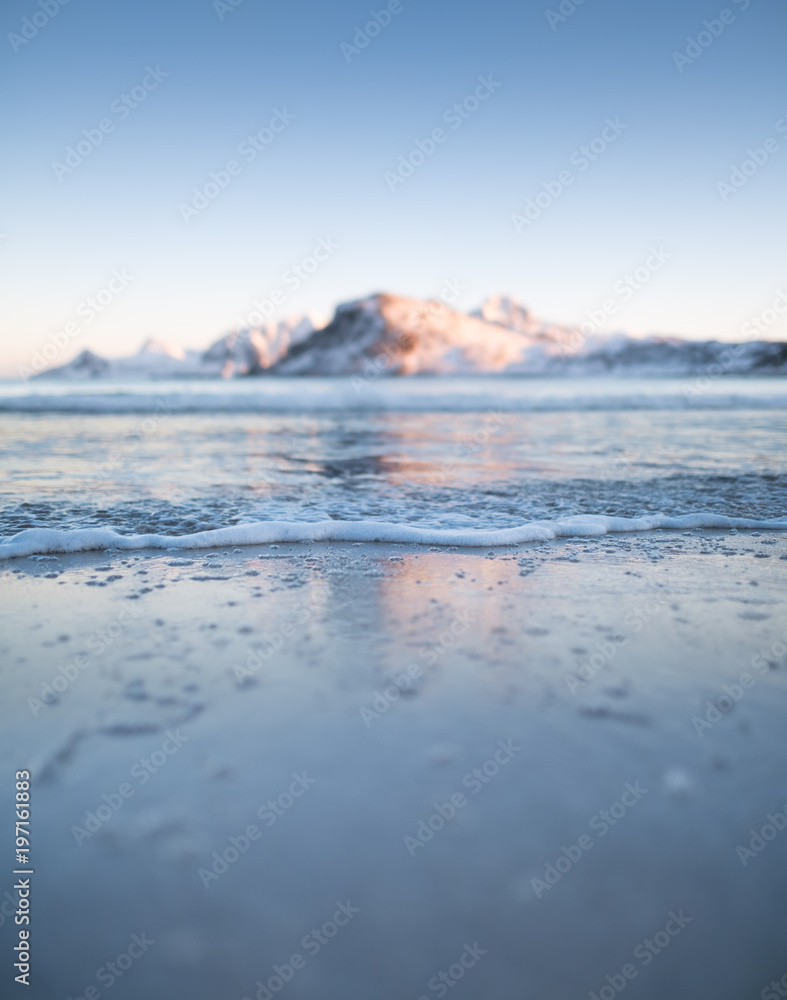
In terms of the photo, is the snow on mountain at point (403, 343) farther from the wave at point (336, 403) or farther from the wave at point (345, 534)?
the wave at point (345, 534)

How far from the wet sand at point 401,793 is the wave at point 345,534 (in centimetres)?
102

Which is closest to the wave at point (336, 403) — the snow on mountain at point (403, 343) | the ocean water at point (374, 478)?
the ocean water at point (374, 478)

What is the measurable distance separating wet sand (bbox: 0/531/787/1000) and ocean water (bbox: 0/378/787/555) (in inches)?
57.0

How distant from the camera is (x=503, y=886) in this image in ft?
4.52

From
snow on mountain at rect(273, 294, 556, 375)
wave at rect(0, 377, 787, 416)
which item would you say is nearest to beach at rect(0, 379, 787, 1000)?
wave at rect(0, 377, 787, 416)

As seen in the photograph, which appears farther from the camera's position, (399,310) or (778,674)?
(399,310)

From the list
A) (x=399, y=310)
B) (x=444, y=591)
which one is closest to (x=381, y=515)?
(x=444, y=591)

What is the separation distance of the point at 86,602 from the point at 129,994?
7.16ft

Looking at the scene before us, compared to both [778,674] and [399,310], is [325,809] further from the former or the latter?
Answer: [399,310]

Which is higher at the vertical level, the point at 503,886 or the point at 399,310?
the point at 399,310

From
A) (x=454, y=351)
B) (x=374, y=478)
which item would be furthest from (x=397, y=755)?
(x=454, y=351)

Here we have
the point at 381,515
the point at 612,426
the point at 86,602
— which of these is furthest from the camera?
the point at 612,426

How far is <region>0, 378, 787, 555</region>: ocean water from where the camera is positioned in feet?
14.6

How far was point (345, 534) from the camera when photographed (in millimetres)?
4340
